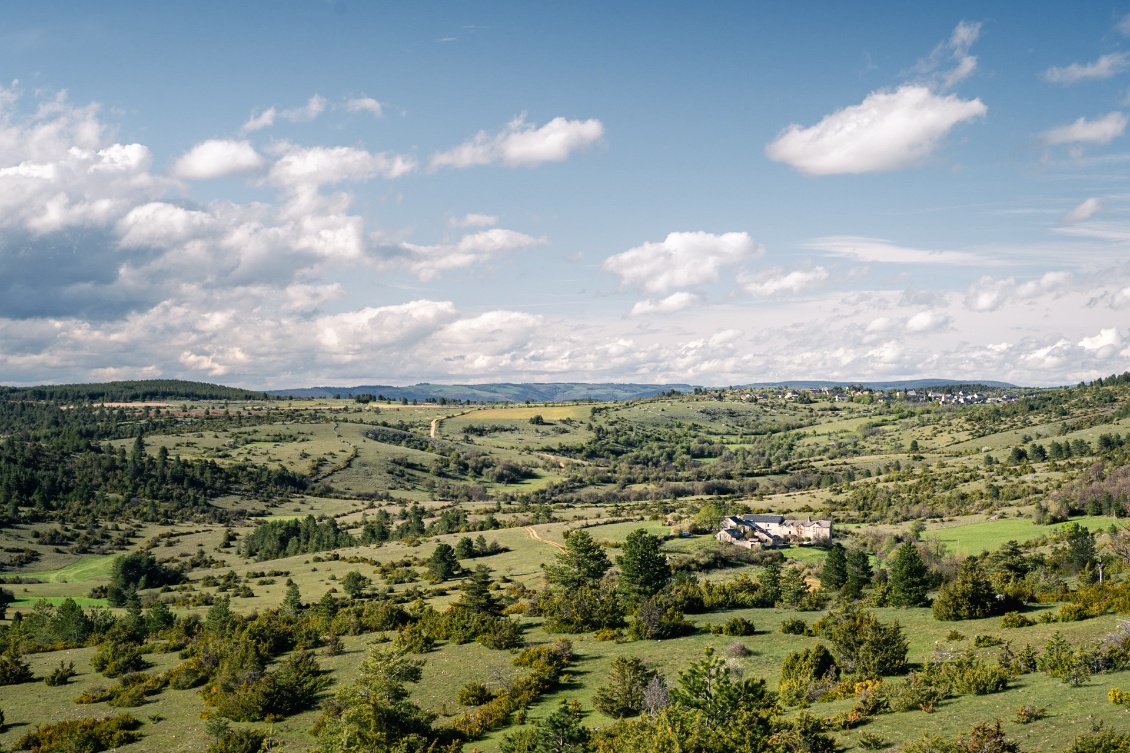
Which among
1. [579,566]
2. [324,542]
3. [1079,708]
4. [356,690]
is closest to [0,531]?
[324,542]

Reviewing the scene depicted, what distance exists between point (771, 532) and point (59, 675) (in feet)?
228

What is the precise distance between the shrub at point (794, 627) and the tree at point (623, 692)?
36.9 feet

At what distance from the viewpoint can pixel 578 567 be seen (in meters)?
54.6

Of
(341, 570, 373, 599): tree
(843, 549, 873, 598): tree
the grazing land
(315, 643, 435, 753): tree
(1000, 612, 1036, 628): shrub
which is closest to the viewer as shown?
(315, 643, 435, 753): tree

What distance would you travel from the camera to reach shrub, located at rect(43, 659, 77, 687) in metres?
38.7

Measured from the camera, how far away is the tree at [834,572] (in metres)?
56.0

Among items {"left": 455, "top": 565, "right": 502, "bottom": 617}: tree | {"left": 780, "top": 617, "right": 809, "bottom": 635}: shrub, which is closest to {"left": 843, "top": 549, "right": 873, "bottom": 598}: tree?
{"left": 780, "top": 617, "right": 809, "bottom": 635}: shrub

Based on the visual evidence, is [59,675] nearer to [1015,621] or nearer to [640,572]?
[640,572]

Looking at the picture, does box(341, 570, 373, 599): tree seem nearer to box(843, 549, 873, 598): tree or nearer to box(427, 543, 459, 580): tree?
box(427, 543, 459, 580): tree

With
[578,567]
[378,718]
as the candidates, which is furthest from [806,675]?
[578,567]

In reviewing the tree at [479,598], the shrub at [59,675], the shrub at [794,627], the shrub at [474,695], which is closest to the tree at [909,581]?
the shrub at [794,627]

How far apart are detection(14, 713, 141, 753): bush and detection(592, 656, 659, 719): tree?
19796mm

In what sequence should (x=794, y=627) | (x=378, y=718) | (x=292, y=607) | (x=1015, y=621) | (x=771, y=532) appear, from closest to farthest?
(x=378, y=718) < (x=1015, y=621) < (x=794, y=627) < (x=292, y=607) < (x=771, y=532)

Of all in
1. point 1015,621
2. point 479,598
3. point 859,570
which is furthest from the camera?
point 859,570
